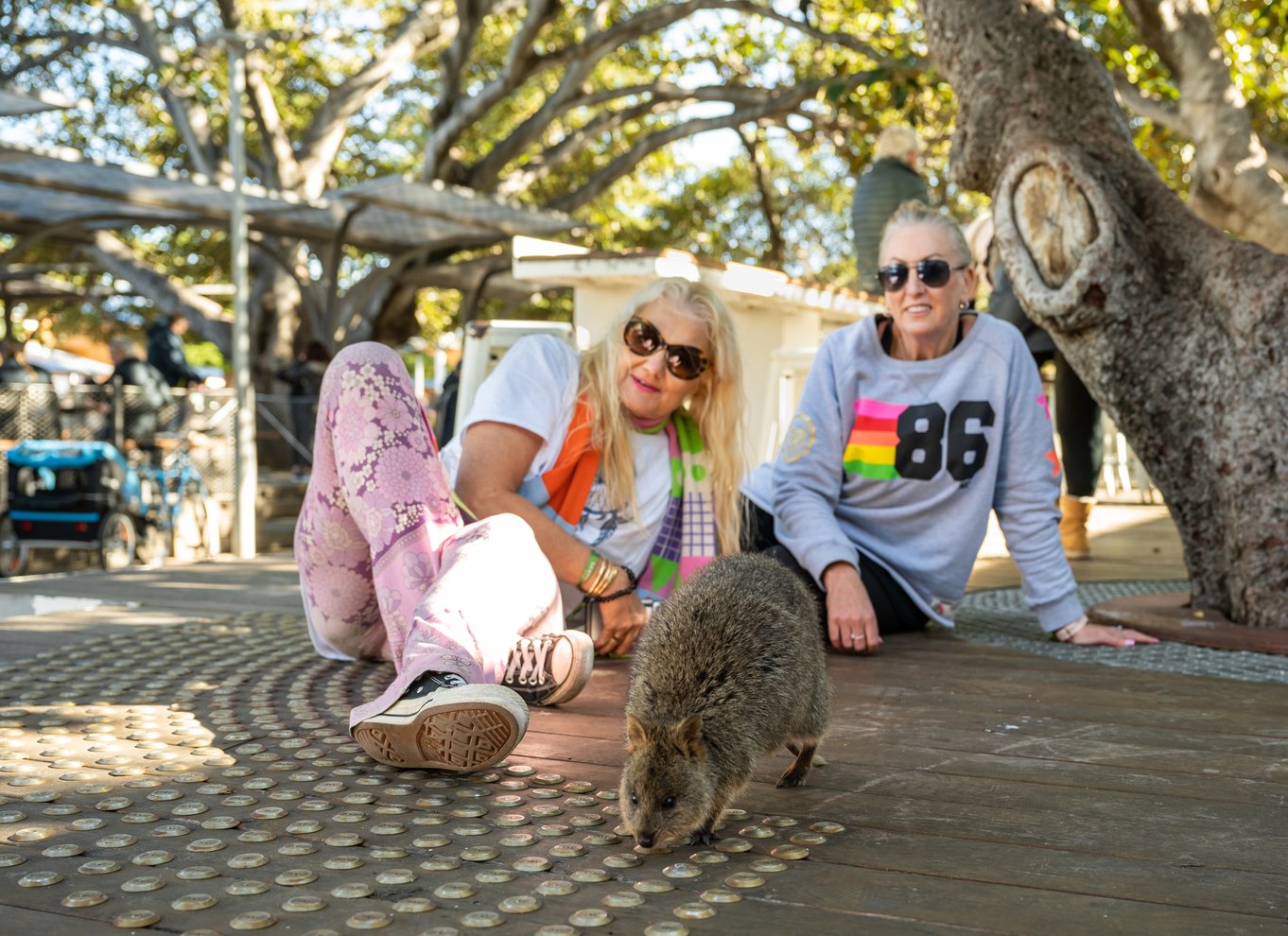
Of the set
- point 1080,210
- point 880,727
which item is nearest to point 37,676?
point 880,727

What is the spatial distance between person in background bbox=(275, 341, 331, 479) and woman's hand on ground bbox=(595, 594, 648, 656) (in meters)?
11.0

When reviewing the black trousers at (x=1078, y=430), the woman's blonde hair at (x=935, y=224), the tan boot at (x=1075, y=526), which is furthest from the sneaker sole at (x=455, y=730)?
the tan boot at (x=1075, y=526)

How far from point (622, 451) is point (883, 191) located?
406 cm

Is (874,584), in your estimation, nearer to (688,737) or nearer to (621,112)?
(688,737)

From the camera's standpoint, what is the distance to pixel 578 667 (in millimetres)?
2986

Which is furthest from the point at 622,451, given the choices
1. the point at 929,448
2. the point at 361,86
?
the point at 361,86

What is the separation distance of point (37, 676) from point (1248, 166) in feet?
20.5

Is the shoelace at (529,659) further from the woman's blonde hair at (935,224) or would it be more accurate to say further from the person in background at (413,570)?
the woman's blonde hair at (935,224)

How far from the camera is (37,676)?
3.46 meters

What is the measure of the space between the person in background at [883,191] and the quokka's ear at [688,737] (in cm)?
520

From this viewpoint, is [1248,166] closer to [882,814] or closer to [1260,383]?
[1260,383]

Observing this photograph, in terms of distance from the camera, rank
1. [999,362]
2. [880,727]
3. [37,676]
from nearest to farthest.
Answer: [880,727]
[37,676]
[999,362]

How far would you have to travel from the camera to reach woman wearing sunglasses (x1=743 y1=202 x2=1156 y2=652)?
402 centimetres

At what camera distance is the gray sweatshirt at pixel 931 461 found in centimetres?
406
